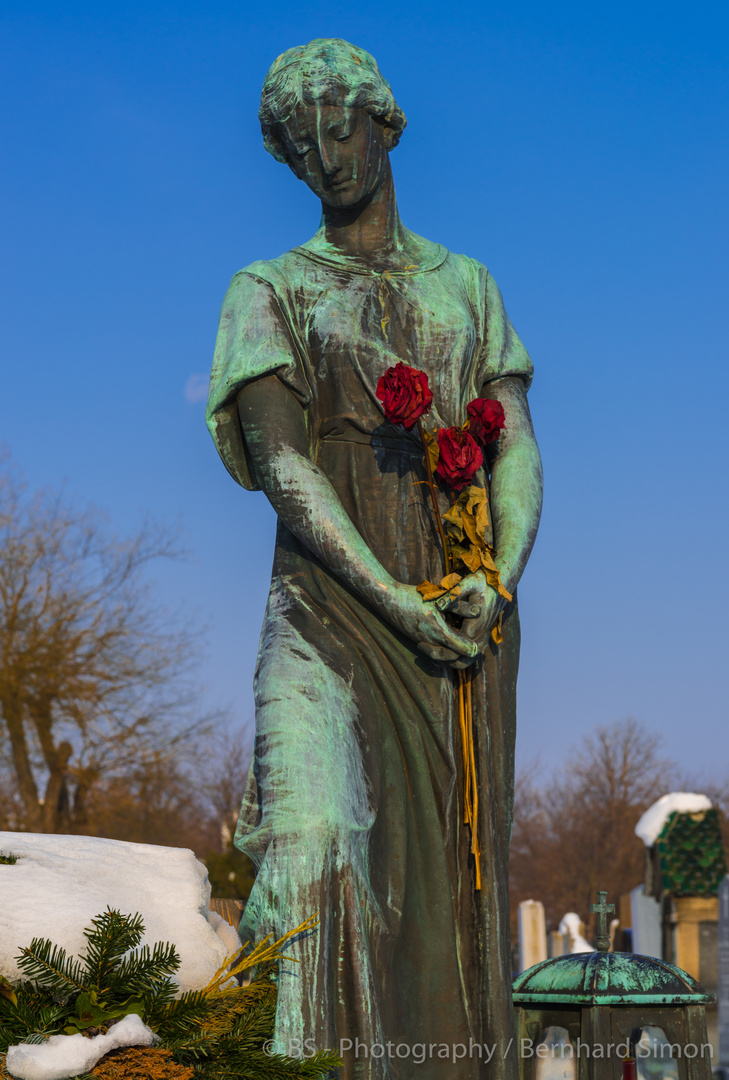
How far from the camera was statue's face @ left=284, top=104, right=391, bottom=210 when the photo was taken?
14.0ft

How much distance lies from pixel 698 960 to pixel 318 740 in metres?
19.5

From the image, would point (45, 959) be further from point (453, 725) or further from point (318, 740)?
point (453, 725)

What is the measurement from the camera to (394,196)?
4609mm

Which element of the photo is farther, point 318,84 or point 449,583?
point 318,84

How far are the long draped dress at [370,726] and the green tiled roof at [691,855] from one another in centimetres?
1871

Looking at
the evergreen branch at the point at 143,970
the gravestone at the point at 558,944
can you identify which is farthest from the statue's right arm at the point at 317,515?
the gravestone at the point at 558,944

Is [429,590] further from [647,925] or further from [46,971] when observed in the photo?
[647,925]

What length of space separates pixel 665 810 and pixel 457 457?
1992cm

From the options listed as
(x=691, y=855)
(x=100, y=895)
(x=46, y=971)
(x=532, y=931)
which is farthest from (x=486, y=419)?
(x=532, y=931)

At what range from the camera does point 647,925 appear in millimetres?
24688

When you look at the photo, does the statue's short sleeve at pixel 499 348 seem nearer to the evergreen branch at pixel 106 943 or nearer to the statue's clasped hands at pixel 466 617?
the statue's clasped hands at pixel 466 617

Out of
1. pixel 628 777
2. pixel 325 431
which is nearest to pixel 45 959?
pixel 325 431

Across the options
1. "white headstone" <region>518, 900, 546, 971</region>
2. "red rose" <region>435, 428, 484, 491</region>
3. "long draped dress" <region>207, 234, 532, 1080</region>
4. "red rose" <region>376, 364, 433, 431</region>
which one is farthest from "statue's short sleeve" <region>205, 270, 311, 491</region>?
"white headstone" <region>518, 900, 546, 971</region>

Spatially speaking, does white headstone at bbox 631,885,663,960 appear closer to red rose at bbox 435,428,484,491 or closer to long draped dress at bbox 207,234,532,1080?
long draped dress at bbox 207,234,532,1080
